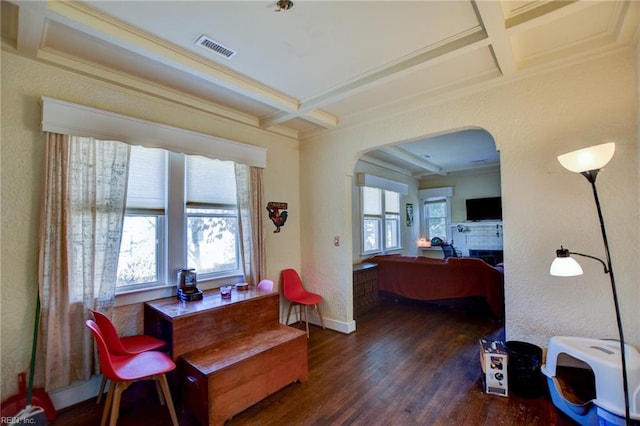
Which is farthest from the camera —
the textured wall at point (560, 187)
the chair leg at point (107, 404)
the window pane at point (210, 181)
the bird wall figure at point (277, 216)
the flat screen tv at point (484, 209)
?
the flat screen tv at point (484, 209)

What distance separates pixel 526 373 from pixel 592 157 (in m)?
1.69

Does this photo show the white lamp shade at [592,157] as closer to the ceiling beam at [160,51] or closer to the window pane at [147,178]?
the ceiling beam at [160,51]

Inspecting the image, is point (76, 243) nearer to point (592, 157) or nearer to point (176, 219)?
point (176, 219)

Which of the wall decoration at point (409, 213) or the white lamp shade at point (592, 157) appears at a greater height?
the white lamp shade at point (592, 157)

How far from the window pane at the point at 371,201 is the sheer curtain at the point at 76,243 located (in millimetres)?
3987

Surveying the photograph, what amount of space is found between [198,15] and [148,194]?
1682 millimetres

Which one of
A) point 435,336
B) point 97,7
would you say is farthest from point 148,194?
point 435,336

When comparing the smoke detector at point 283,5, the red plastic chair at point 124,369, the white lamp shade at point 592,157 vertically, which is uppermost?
the smoke detector at point 283,5

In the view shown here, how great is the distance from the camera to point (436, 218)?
787 centimetres

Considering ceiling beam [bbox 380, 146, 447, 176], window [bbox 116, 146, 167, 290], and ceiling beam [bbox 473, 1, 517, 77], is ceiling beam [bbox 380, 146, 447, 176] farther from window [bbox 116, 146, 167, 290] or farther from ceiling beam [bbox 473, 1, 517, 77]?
window [bbox 116, 146, 167, 290]

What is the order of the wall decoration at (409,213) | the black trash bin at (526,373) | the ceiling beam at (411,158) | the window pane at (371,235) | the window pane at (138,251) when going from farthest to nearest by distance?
the wall decoration at (409,213) < the window pane at (371,235) < the ceiling beam at (411,158) < the window pane at (138,251) < the black trash bin at (526,373)

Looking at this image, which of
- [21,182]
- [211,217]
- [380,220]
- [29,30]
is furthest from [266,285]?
[380,220]

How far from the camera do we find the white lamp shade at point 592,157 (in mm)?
1738

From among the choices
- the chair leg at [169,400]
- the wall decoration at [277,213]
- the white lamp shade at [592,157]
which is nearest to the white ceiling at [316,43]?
the white lamp shade at [592,157]
